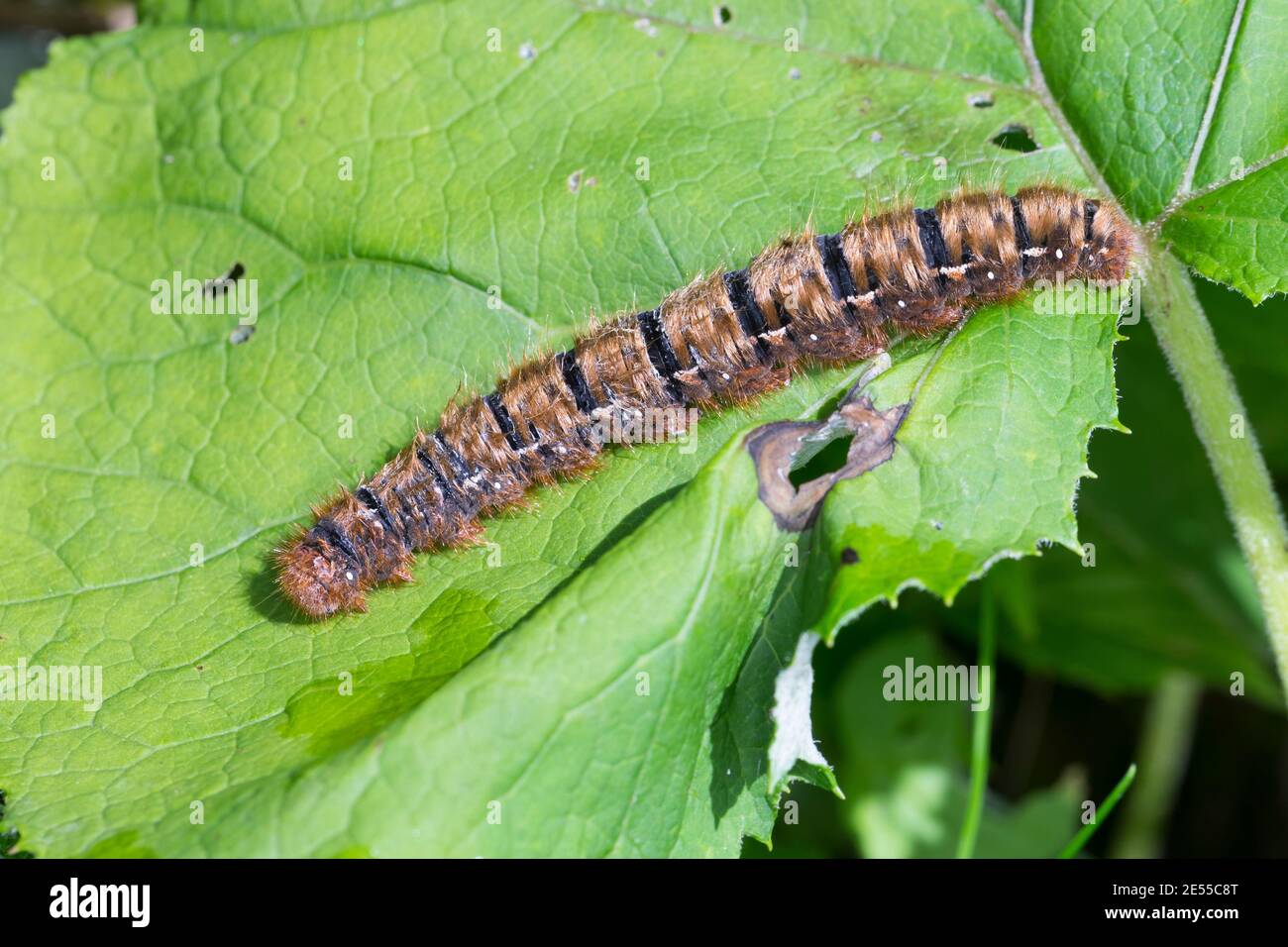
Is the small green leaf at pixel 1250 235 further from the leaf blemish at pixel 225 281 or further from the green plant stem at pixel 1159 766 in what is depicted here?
the leaf blemish at pixel 225 281

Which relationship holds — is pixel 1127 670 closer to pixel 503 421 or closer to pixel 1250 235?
pixel 1250 235

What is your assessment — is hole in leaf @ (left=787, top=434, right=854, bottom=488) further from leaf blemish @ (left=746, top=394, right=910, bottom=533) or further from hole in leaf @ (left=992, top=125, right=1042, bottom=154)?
hole in leaf @ (left=992, top=125, right=1042, bottom=154)

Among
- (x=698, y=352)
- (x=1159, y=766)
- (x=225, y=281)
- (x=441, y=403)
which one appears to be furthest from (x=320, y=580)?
(x=1159, y=766)

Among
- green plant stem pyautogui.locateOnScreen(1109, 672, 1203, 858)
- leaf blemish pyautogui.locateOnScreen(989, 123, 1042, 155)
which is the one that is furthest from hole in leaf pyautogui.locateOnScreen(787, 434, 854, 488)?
green plant stem pyautogui.locateOnScreen(1109, 672, 1203, 858)

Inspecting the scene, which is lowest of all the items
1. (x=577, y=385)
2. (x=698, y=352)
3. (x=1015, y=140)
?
(x=577, y=385)

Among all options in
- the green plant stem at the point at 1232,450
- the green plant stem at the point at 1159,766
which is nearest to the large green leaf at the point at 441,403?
the green plant stem at the point at 1232,450
